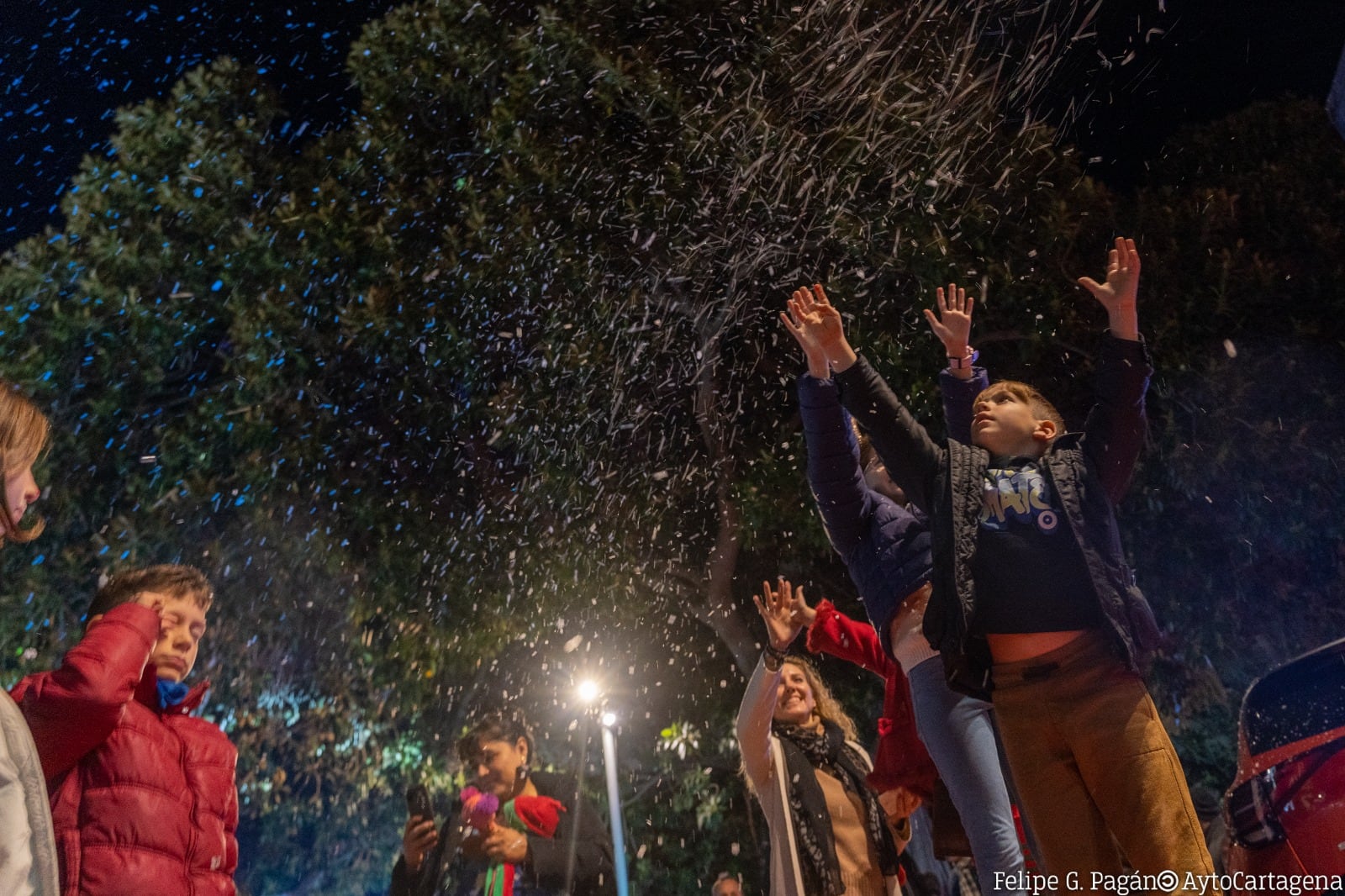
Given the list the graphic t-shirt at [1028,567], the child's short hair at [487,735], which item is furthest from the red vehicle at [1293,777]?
the child's short hair at [487,735]

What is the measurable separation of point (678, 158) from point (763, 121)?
0.91 m

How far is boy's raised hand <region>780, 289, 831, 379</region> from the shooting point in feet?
12.1

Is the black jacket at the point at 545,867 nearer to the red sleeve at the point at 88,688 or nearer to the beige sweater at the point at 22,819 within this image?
the red sleeve at the point at 88,688

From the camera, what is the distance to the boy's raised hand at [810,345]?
367cm

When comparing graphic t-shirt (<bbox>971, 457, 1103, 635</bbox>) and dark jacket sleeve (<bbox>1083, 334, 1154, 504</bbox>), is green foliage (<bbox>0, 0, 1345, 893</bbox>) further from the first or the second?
graphic t-shirt (<bbox>971, 457, 1103, 635</bbox>)

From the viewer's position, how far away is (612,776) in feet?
32.0

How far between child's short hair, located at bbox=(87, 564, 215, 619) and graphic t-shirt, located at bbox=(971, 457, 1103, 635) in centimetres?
273

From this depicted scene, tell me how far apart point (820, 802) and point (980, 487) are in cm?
193

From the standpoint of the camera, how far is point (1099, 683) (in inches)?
114

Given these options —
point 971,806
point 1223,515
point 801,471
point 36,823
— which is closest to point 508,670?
point 801,471

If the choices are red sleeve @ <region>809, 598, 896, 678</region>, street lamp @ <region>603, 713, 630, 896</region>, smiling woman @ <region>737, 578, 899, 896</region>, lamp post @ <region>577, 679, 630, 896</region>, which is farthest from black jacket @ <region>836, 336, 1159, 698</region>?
street lamp @ <region>603, 713, 630, 896</region>

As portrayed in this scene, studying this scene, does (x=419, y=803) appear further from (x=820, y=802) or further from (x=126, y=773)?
(x=126, y=773)

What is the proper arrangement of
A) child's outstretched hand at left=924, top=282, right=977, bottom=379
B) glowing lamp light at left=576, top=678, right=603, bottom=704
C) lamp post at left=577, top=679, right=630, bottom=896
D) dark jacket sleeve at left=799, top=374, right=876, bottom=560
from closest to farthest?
dark jacket sleeve at left=799, top=374, right=876, bottom=560, child's outstretched hand at left=924, top=282, right=977, bottom=379, lamp post at left=577, top=679, right=630, bottom=896, glowing lamp light at left=576, top=678, right=603, bottom=704

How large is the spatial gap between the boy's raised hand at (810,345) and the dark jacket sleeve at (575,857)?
294cm
